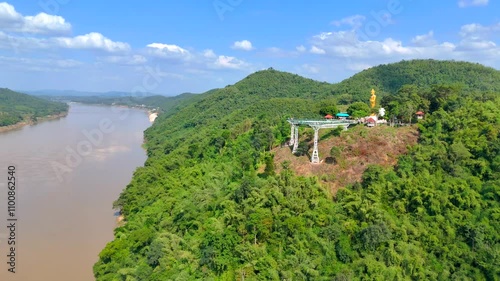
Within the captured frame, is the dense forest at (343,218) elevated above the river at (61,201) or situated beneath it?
elevated above

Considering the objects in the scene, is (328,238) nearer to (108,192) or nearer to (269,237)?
(269,237)

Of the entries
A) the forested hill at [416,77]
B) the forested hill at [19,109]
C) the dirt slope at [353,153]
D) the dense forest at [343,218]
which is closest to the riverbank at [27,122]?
the forested hill at [19,109]

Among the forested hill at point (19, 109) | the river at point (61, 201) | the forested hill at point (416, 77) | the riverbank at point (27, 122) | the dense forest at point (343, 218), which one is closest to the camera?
the dense forest at point (343, 218)

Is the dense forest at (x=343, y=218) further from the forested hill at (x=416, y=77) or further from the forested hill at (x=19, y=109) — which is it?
the forested hill at (x=19, y=109)

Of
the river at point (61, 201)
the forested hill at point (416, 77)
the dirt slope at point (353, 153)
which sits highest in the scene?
the forested hill at point (416, 77)

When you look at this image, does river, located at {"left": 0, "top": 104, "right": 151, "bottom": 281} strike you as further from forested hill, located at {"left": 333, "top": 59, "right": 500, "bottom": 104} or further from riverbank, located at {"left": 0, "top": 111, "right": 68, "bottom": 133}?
forested hill, located at {"left": 333, "top": 59, "right": 500, "bottom": 104}

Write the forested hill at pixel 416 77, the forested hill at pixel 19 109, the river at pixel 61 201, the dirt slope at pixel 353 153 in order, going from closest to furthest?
1. the dirt slope at pixel 353 153
2. the river at pixel 61 201
3. the forested hill at pixel 416 77
4. the forested hill at pixel 19 109

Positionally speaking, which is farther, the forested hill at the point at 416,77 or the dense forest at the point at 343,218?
the forested hill at the point at 416,77

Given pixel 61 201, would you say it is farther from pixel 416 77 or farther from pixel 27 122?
pixel 27 122
